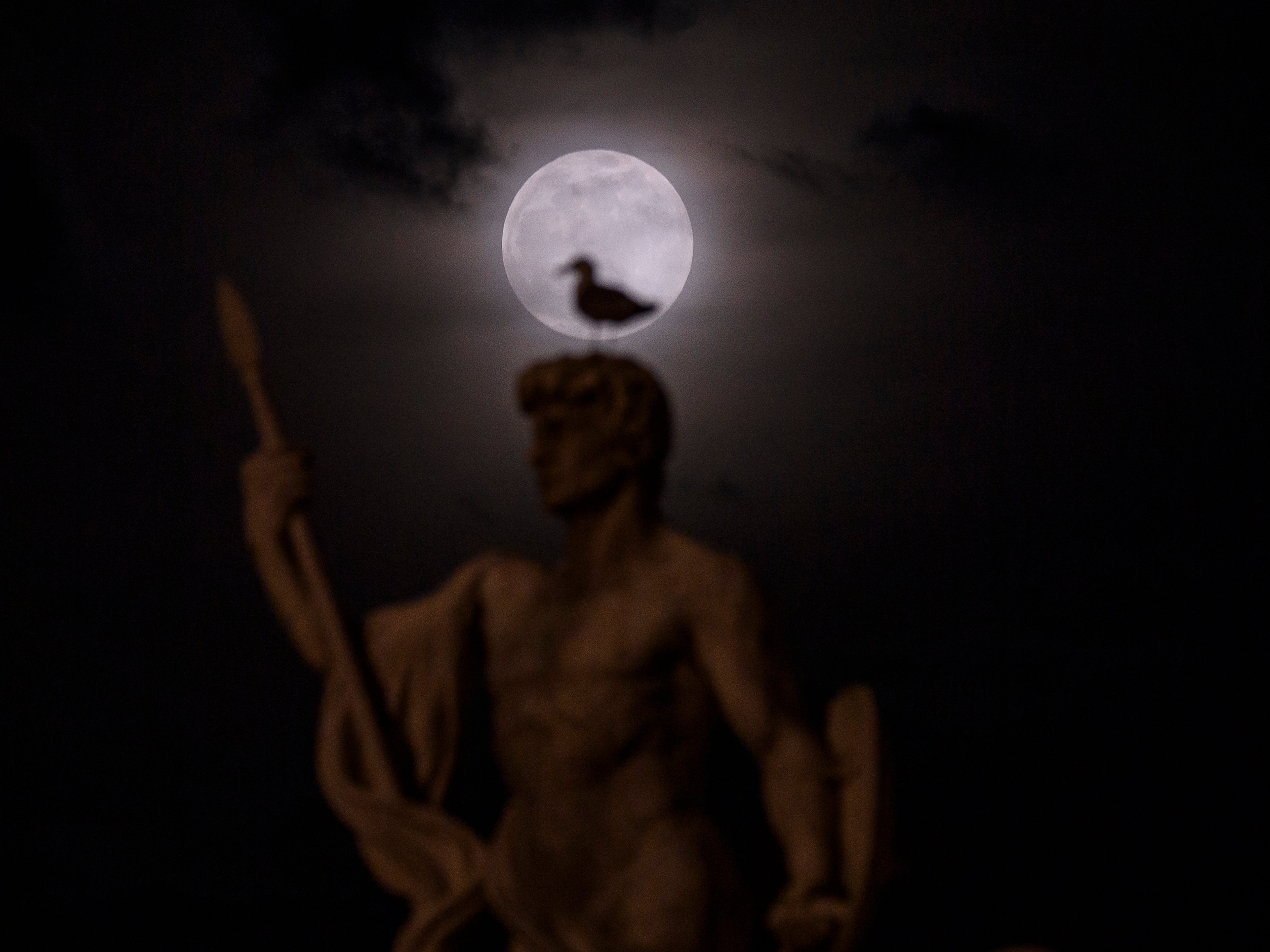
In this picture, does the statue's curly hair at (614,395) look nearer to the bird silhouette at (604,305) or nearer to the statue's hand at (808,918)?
the bird silhouette at (604,305)

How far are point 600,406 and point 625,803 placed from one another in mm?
800

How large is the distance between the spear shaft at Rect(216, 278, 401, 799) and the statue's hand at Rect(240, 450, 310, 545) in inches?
0.8

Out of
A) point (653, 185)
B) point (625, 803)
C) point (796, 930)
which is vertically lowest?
point (796, 930)

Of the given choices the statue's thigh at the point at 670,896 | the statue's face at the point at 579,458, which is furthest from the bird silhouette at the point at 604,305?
the statue's thigh at the point at 670,896

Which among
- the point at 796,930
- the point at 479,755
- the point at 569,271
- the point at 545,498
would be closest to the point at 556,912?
the point at 796,930

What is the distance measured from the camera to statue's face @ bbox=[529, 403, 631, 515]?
12.6 feet

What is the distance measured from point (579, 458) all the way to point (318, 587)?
0.62 metres

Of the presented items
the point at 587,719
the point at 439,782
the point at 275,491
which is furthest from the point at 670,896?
the point at 275,491

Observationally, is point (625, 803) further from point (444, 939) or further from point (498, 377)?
point (498, 377)

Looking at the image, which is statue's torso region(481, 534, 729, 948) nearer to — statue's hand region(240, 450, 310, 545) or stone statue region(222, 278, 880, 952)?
stone statue region(222, 278, 880, 952)

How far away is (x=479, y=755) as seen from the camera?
6.07 meters

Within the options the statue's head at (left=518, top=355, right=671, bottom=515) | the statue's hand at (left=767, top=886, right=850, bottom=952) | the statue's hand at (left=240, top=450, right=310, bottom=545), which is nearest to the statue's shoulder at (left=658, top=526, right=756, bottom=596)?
the statue's head at (left=518, top=355, right=671, bottom=515)

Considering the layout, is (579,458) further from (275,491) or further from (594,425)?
(275,491)

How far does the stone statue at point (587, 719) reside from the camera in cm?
365
